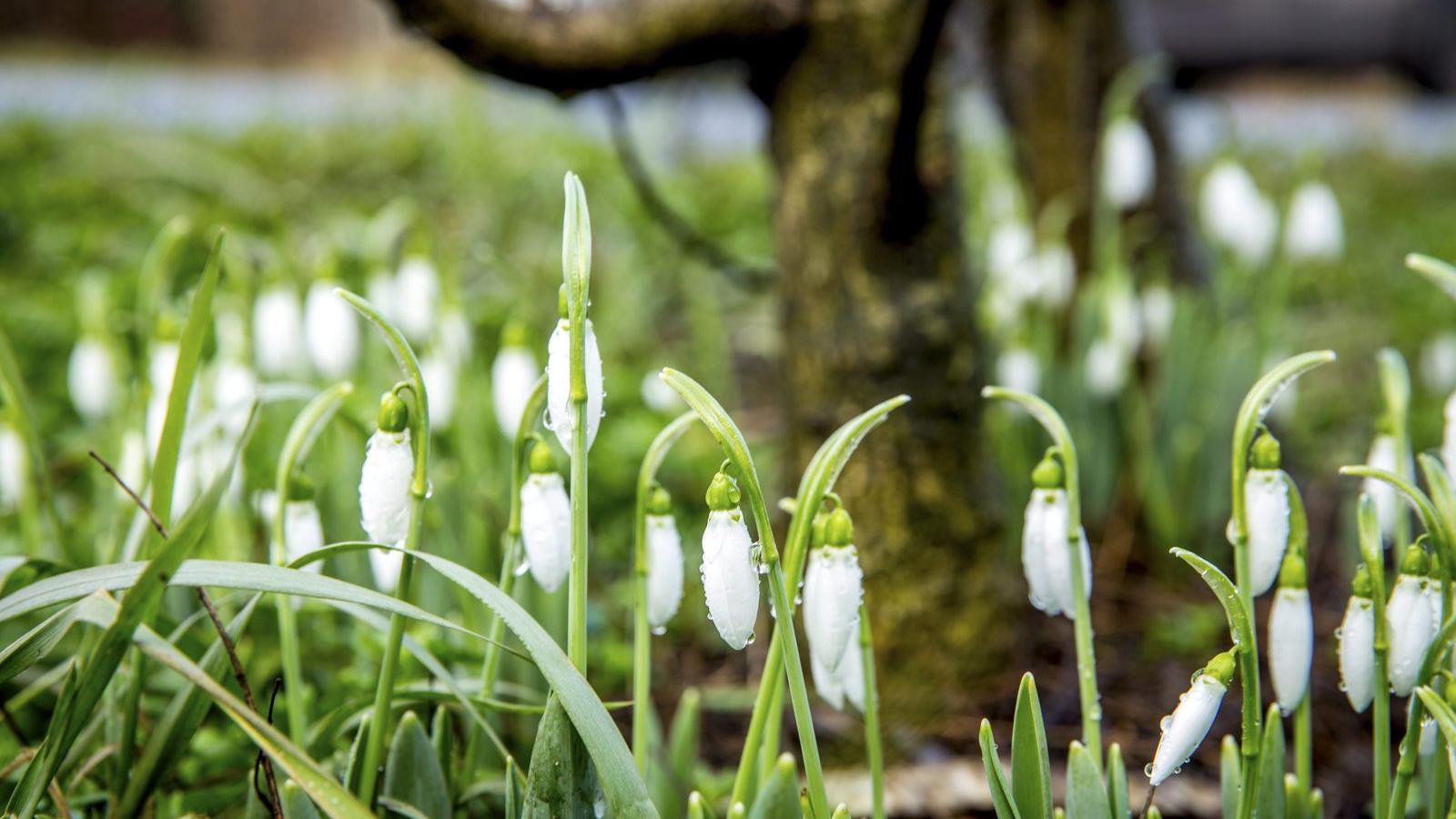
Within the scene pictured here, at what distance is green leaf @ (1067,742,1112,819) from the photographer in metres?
1.07

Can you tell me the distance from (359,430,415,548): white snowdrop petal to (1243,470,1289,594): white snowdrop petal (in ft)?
2.66

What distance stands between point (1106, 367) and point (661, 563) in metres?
1.62

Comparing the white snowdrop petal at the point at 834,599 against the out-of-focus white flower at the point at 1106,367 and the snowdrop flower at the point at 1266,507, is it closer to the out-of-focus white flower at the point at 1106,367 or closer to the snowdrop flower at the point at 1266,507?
the snowdrop flower at the point at 1266,507

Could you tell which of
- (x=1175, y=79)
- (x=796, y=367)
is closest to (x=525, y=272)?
(x=796, y=367)

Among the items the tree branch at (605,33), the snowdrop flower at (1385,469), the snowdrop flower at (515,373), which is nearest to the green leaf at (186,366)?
the snowdrop flower at (515,373)

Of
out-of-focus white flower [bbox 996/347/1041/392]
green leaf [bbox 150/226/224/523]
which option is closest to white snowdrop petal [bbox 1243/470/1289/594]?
green leaf [bbox 150/226/224/523]

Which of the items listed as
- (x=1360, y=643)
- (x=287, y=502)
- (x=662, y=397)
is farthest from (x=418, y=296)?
(x=1360, y=643)

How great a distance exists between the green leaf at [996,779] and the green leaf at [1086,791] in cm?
6

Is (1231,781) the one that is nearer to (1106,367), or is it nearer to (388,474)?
(388,474)

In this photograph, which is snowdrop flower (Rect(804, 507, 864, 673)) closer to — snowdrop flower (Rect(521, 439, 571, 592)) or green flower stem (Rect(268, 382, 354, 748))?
snowdrop flower (Rect(521, 439, 571, 592))

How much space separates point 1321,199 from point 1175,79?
372 inches

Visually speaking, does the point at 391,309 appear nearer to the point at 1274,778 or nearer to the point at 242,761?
the point at 242,761

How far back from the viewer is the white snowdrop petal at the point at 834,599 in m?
1.07

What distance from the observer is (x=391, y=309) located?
2.37m
